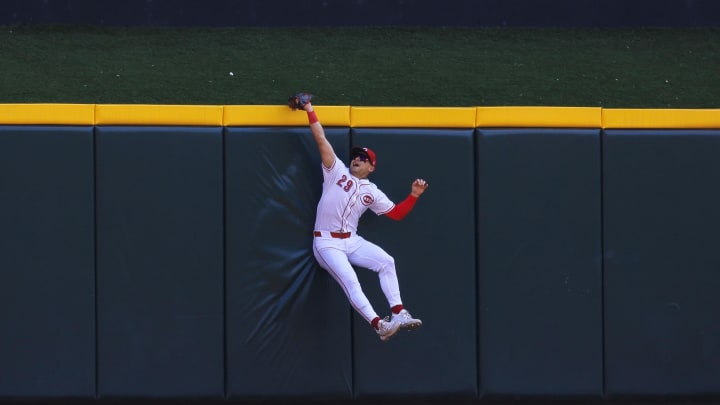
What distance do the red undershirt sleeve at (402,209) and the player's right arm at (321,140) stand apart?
550 millimetres

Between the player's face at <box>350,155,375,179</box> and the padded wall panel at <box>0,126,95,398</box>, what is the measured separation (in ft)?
6.27

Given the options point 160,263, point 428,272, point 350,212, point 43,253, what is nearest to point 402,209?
point 350,212

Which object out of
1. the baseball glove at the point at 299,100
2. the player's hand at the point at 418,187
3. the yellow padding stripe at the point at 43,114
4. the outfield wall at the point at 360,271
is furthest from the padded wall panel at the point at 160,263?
the player's hand at the point at 418,187

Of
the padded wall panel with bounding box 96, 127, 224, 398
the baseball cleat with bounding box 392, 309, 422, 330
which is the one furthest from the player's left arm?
the padded wall panel with bounding box 96, 127, 224, 398

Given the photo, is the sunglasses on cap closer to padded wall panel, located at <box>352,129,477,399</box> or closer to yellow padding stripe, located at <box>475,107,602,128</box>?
padded wall panel, located at <box>352,129,477,399</box>

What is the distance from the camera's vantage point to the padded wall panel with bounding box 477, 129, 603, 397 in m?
Answer: 7.16

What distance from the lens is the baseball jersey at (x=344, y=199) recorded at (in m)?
6.81

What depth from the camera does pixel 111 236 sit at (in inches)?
275

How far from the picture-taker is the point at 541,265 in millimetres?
7184

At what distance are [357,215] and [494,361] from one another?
1.51m

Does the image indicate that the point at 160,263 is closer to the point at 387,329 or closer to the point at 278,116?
the point at 278,116

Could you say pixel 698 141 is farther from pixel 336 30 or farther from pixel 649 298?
pixel 336 30

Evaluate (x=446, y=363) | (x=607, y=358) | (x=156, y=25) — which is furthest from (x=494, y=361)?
(x=156, y=25)

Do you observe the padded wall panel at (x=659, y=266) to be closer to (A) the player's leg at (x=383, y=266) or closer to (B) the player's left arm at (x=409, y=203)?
(B) the player's left arm at (x=409, y=203)
